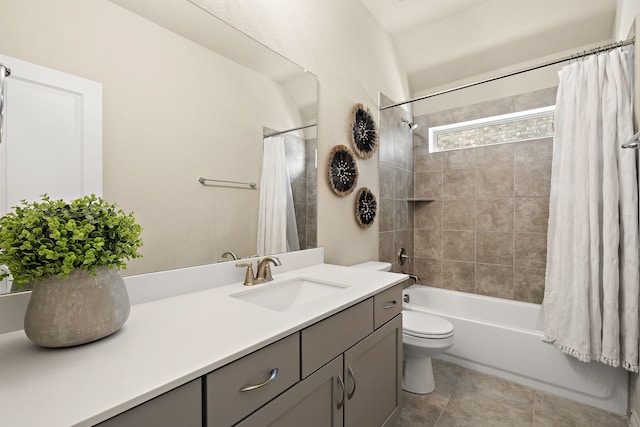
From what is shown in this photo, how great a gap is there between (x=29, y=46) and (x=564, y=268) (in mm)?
2753

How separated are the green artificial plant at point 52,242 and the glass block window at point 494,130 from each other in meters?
3.03

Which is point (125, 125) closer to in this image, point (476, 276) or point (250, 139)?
point (250, 139)

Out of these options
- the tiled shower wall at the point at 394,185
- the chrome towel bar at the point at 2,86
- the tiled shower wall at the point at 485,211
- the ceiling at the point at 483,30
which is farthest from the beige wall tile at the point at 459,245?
the chrome towel bar at the point at 2,86

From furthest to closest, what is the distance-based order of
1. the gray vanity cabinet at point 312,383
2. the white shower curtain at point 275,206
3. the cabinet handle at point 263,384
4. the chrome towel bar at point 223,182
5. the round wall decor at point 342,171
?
the round wall decor at point 342,171 < the white shower curtain at point 275,206 < the chrome towel bar at point 223,182 < the cabinet handle at point 263,384 < the gray vanity cabinet at point 312,383

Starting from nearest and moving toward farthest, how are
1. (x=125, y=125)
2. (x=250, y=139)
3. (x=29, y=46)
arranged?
(x=29, y=46), (x=125, y=125), (x=250, y=139)

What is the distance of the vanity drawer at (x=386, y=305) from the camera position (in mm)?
1273

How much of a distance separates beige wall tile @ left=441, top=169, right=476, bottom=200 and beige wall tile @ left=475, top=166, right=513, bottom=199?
0.05 meters

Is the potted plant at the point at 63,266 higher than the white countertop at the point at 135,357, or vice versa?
the potted plant at the point at 63,266

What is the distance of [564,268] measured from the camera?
1.87 metres

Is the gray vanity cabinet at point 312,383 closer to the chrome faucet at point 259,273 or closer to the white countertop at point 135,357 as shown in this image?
the white countertop at point 135,357

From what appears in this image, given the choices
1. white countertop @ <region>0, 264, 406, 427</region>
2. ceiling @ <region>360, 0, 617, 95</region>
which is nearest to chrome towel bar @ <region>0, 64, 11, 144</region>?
white countertop @ <region>0, 264, 406, 427</region>

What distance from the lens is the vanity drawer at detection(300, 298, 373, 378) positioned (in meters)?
0.91

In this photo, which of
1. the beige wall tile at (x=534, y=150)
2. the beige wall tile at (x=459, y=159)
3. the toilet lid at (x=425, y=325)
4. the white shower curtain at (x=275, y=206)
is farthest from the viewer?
the beige wall tile at (x=459, y=159)

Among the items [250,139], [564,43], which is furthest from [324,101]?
[564,43]
